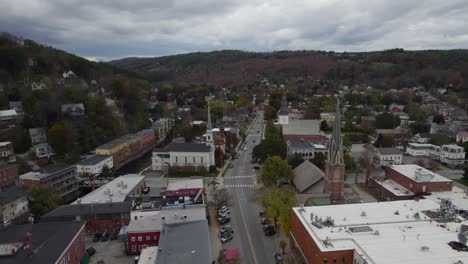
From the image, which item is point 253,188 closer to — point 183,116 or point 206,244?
point 206,244

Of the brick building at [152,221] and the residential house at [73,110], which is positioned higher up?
the residential house at [73,110]

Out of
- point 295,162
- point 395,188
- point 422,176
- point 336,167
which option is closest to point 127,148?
point 295,162

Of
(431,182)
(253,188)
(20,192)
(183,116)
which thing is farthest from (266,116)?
(20,192)

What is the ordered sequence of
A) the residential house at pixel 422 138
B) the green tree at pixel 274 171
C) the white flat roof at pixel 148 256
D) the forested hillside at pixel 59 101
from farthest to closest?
the residential house at pixel 422 138
the forested hillside at pixel 59 101
the green tree at pixel 274 171
the white flat roof at pixel 148 256

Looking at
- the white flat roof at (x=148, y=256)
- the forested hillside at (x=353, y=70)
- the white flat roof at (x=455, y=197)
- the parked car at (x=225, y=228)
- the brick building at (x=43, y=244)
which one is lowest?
the parked car at (x=225, y=228)

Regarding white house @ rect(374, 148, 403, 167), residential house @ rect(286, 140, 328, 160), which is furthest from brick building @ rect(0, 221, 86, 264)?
white house @ rect(374, 148, 403, 167)

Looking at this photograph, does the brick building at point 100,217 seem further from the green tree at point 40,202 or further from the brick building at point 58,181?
the brick building at point 58,181

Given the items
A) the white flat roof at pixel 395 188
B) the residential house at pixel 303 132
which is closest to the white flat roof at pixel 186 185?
the white flat roof at pixel 395 188

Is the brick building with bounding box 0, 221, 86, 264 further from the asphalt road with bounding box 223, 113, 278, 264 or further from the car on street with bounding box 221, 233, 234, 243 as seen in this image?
the asphalt road with bounding box 223, 113, 278, 264
